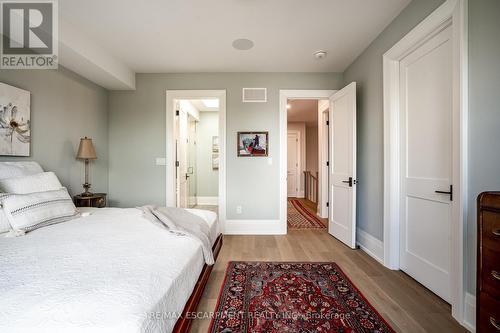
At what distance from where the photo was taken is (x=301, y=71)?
11.5 ft

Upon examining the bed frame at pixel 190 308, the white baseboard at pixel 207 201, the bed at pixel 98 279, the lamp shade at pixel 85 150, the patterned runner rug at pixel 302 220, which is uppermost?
the lamp shade at pixel 85 150

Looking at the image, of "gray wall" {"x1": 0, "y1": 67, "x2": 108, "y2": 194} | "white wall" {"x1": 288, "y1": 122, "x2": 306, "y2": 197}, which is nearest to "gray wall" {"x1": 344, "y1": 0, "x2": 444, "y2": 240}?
"gray wall" {"x1": 0, "y1": 67, "x2": 108, "y2": 194}

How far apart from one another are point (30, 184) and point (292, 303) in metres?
2.47

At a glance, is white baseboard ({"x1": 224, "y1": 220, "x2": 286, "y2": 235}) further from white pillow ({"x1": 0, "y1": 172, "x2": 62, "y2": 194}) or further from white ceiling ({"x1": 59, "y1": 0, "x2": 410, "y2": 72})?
white ceiling ({"x1": 59, "y1": 0, "x2": 410, "y2": 72})

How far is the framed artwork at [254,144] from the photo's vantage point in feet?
11.6

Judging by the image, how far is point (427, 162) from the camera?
1.95 meters

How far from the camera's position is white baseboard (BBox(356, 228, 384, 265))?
2.47m

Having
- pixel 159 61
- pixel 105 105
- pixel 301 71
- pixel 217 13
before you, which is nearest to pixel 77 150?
pixel 105 105

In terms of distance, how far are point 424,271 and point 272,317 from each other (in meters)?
1.53

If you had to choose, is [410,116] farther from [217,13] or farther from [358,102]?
[217,13]

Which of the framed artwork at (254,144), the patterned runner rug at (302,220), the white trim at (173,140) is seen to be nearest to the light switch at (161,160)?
the white trim at (173,140)

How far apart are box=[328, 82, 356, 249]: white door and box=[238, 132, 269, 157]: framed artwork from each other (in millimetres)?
1055

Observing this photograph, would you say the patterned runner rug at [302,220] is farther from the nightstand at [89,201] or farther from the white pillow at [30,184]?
the white pillow at [30,184]

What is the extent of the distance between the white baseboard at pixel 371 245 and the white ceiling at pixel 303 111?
3.06 metres
